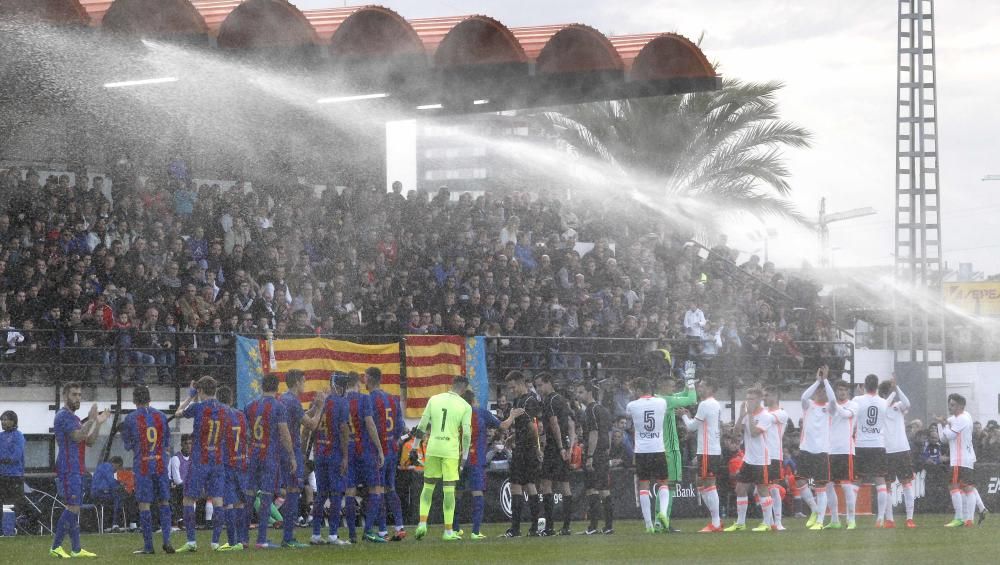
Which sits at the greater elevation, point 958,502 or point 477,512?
point 477,512

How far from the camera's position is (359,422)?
65.4 ft

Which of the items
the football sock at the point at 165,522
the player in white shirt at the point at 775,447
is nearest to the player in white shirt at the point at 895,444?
the player in white shirt at the point at 775,447

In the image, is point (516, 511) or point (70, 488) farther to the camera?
point (516, 511)

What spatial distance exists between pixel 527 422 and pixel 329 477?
3166mm

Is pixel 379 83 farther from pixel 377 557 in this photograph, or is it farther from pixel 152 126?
pixel 377 557

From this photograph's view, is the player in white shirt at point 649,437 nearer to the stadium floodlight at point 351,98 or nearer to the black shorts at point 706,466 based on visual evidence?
the black shorts at point 706,466

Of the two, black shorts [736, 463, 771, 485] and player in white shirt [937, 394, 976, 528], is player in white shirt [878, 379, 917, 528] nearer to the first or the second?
player in white shirt [937, 394, 976, 528]

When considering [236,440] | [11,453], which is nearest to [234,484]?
[236,440]

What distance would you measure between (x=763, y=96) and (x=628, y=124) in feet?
11.8

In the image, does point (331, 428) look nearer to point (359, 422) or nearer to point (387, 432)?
point (359, 422)

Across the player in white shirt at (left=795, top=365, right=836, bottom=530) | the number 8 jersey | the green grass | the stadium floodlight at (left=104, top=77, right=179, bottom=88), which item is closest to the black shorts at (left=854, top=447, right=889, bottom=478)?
the player in white shirt at (left=795, top=365, right=836, bottom=530)

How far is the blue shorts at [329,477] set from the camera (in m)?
19.8

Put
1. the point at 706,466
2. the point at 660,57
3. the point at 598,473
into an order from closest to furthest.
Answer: the point at 598,473
the point at 706,466
the point at 660,57

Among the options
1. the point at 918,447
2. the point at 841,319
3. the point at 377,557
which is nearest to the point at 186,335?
the point at 377,557
